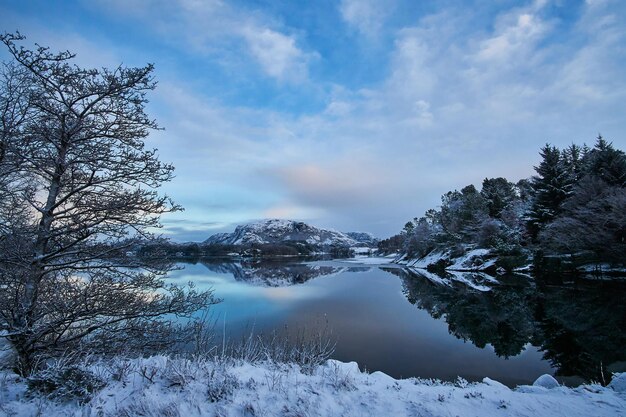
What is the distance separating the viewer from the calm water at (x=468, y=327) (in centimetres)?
1037

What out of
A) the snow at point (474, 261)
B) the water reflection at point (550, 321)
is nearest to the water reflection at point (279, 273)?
the snow at point (474, 261)

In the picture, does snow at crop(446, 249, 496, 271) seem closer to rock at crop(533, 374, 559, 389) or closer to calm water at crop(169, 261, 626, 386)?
calm water at crop(169, 261, 626, 386)

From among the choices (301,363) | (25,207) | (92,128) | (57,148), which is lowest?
(301,363)

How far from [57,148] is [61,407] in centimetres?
460

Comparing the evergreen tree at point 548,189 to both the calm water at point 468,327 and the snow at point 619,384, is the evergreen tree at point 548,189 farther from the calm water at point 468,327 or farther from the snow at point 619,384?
the snow at point 619,384

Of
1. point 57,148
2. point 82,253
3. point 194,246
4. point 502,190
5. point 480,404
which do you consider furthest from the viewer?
point 194,246

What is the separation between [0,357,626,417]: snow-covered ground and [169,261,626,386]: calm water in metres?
1.92

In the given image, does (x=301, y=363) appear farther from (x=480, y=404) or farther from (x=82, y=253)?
(x=82, y=253)

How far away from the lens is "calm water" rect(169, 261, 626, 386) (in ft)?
34.0

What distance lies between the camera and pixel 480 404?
16.0 feet

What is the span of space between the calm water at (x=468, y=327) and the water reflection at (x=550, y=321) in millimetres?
38

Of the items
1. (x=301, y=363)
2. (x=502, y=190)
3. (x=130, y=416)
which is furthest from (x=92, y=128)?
(x=502, y=190)

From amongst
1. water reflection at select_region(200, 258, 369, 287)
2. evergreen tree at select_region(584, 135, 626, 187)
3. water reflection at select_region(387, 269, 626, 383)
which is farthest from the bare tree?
evergreen tree at select_region(584, 135, 626, 187)

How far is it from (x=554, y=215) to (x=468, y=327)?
33257mm
